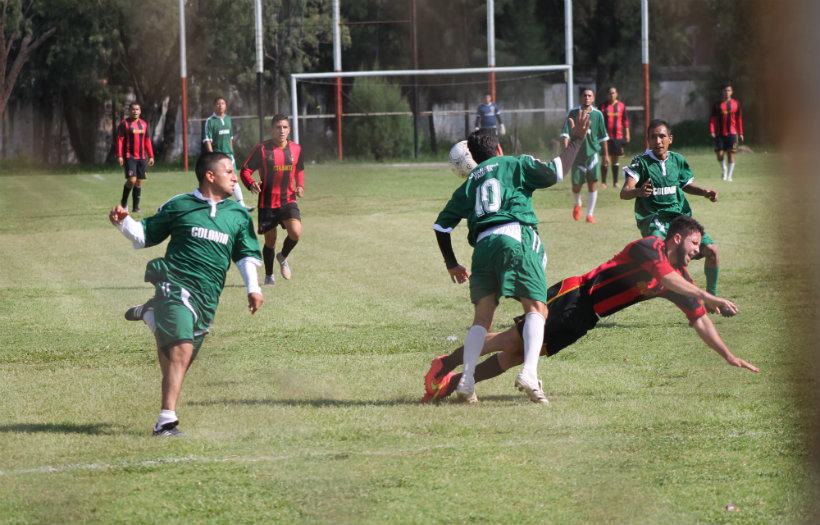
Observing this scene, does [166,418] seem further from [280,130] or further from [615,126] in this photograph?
[615,126]

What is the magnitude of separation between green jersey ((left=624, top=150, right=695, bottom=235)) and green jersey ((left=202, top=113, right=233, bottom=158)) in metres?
9.24

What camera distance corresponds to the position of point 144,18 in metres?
2.05

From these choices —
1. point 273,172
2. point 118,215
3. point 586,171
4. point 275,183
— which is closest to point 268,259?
point 275,183

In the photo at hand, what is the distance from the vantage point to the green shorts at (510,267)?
15.9 feet

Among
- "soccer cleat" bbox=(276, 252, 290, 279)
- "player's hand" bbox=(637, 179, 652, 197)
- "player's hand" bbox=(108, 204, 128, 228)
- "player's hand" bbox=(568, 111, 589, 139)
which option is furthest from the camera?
"soccer cleat" bbox=(276, 252, 290, 279)

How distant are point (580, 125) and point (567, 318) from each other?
5.41 feet

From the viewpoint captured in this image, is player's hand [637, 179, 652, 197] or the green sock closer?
player's hand [637, 179, 652, 197]

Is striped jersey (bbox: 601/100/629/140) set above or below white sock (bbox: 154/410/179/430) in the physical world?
above

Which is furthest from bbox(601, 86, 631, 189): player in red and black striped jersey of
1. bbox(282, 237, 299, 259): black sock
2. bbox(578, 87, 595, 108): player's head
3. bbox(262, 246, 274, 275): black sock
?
bbox(262, 246, 274, 275): black sock

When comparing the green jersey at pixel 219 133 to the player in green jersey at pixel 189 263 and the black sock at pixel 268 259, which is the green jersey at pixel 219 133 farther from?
the player in green jersey at pixel 189 263

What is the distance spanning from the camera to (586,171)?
46.8ft

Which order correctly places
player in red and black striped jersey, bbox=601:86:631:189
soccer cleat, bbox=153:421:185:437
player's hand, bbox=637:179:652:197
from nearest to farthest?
soccer cleat, bbox=153:421:185:437, player's hand, bbox=637:179:652:197, player in red and black striped jersey, bbox=601:86:631:189

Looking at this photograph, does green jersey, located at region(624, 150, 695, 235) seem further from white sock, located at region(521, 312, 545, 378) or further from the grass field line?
the grass field line

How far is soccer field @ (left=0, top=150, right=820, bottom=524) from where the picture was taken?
3.06m
